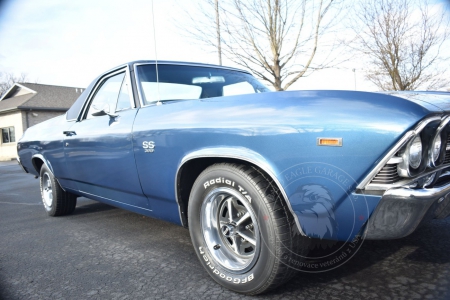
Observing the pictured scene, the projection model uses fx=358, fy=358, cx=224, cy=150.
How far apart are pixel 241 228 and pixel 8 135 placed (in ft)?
91.2

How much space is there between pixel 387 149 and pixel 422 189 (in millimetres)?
272

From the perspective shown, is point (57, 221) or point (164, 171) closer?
point (164, 171)

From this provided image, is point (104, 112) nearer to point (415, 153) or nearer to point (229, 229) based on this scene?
point (229, 229)

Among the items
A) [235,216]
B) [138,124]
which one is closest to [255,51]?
[138,124]

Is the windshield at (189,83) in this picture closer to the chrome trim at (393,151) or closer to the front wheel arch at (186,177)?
Result: the front wheel arch at (186,177)

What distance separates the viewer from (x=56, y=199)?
4.36m

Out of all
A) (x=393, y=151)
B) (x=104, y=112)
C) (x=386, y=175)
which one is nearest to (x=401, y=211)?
(x=386, y=175)

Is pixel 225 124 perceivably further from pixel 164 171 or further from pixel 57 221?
pixel 57 221

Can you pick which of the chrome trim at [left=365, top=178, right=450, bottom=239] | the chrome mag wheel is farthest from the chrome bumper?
the chrome mag wheel

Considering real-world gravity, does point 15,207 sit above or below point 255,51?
below

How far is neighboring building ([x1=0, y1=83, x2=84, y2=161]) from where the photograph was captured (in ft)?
78.3

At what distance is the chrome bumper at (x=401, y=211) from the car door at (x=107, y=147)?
177cm

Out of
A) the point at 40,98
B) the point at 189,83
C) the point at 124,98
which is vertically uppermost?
the point at 40,98

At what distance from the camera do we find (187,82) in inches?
132
